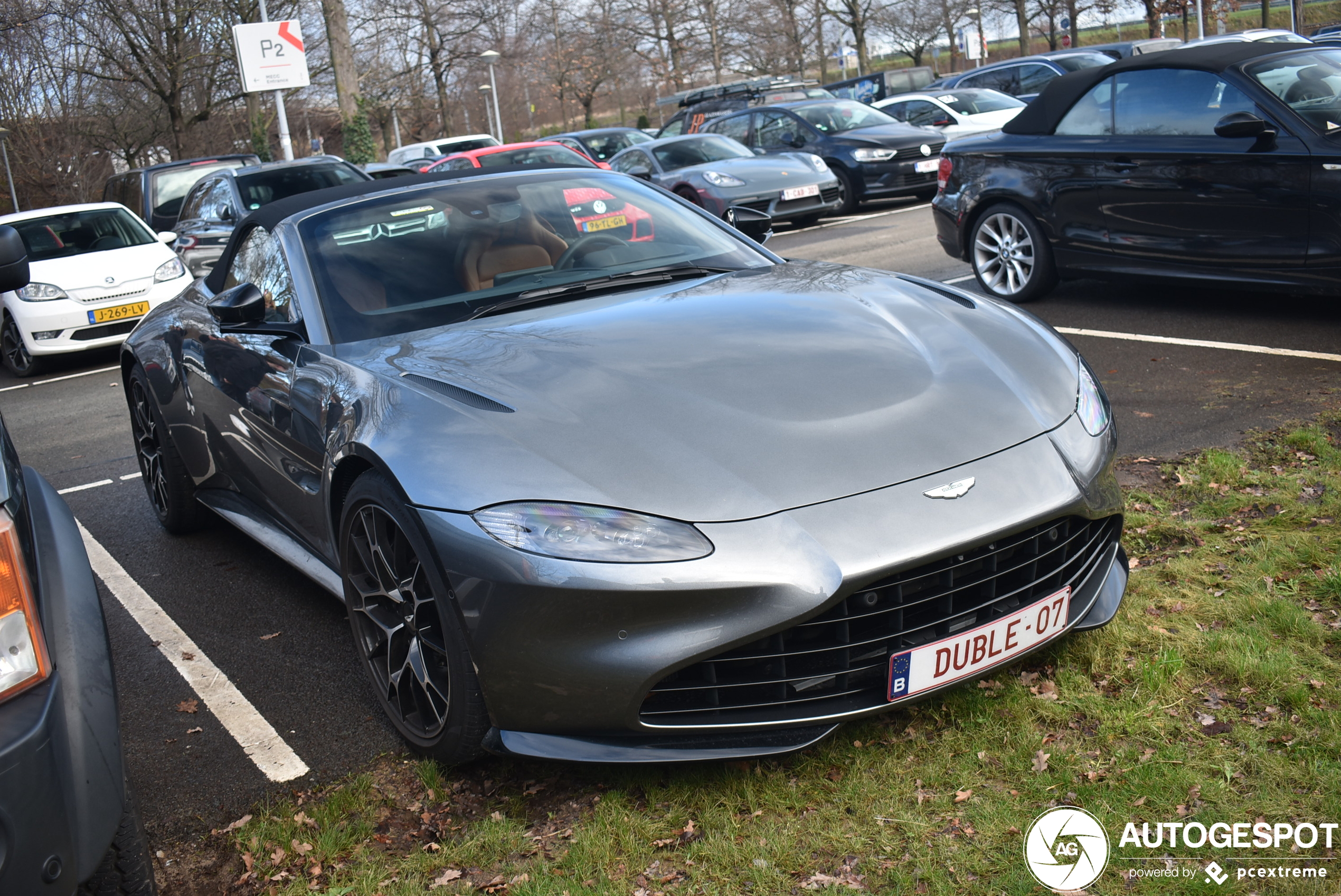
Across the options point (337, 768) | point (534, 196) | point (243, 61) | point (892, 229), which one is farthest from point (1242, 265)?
point (243, 61)

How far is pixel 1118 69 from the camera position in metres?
7.04

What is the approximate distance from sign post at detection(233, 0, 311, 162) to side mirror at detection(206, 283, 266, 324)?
66.2 feet

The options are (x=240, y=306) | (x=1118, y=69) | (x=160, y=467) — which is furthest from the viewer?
(x=1118, y=69)

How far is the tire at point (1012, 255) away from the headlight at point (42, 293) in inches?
321

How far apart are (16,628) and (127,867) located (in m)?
0.53

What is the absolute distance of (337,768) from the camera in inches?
120

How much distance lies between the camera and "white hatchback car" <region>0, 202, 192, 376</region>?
10625 mm

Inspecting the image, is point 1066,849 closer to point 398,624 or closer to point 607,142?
point 398,624

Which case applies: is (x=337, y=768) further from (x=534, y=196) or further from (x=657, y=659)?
(x=534, y=196)

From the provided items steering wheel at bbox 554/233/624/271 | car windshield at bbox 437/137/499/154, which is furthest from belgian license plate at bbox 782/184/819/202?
steering wheel at bbox 554/233/624/271

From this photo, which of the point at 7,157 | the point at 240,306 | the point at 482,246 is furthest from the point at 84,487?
the point at 7,157

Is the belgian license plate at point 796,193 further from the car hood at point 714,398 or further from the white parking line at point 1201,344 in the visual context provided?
the car hood at point 714,398

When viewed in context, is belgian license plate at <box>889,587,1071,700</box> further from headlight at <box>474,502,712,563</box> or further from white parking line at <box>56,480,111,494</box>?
white parking line at <box>56,480,111,494</box>

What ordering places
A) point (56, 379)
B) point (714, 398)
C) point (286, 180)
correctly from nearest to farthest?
point (714, 398), point (56, 379), point (286, 180)
